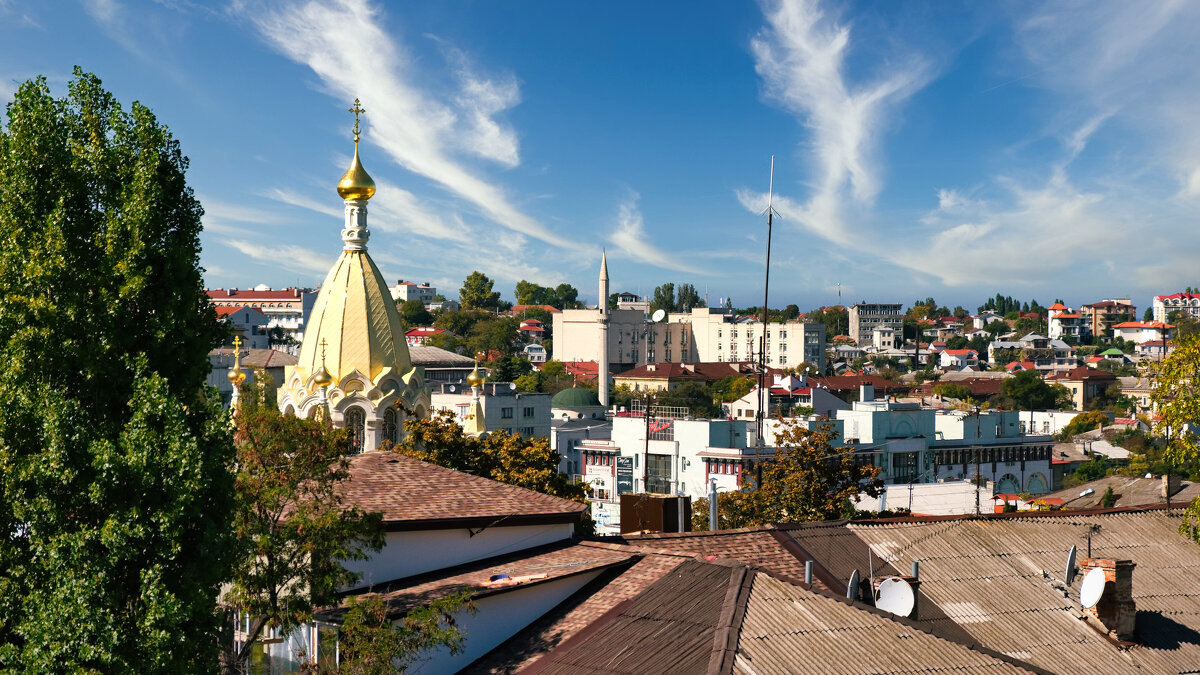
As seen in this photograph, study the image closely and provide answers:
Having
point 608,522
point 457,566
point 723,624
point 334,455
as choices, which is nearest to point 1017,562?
point 723,624

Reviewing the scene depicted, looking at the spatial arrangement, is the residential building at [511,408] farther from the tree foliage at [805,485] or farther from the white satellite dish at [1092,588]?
the white satellite dish at [1092,588]

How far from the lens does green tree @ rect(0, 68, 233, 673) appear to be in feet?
38.5

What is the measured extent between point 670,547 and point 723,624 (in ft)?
14.2

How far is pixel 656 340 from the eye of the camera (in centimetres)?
19988

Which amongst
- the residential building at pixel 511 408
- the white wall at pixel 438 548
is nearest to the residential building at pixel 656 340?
the residential building at pixel 511 408

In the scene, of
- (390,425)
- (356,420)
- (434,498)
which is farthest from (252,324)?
(434,498)

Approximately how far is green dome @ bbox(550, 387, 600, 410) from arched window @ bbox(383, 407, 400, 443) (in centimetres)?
7676

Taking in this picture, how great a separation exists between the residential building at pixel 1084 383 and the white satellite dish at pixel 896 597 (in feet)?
458

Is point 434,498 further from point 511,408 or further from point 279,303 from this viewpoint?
point 279,303

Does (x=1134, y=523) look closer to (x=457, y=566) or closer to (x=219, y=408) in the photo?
(x=457, y=566)

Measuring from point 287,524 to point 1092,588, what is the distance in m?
10.9

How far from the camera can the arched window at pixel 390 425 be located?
1361 inches

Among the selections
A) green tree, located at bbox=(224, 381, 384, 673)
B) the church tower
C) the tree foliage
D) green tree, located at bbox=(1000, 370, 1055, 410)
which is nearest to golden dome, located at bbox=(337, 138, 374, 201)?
the church tower

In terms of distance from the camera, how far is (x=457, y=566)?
17.6 metres
